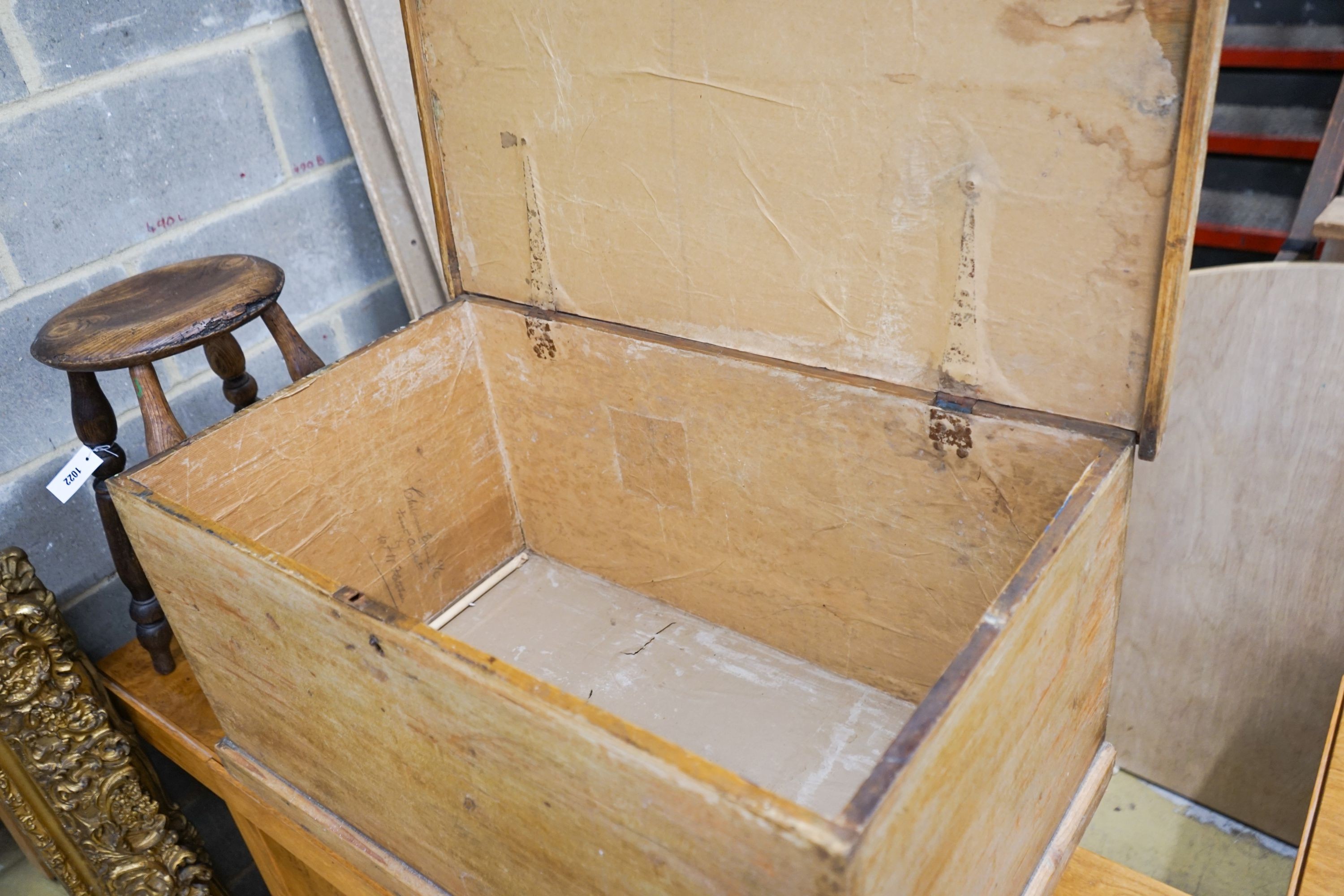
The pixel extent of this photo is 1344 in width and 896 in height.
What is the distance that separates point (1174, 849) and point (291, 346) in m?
1.33

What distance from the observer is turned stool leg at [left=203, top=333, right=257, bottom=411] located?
3.51 ft

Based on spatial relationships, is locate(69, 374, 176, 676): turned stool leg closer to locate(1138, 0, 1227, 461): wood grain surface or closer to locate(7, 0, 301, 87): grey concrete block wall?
locate(7, 0, 301, 87): grey concrete block wall

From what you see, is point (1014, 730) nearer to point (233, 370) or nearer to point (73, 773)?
point (233, 370)

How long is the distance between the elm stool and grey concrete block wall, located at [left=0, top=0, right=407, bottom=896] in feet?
0.50

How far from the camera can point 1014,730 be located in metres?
0.64

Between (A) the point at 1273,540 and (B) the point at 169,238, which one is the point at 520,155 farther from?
(A) the point at 1273,540

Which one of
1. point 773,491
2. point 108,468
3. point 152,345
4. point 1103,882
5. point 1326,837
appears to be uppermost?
point 152,345

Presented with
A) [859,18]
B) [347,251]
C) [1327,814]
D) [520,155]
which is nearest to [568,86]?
→ [520,155]

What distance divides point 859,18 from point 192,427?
103cm

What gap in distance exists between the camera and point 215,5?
1234 millimetres

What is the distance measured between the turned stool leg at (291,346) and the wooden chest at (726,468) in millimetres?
72

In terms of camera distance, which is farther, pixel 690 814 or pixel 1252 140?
pixel 1252 140

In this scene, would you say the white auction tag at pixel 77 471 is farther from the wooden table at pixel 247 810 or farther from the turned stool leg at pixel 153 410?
the wooden table at pixel 247 810

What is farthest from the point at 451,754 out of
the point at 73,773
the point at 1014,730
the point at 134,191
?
the point at 134,191
